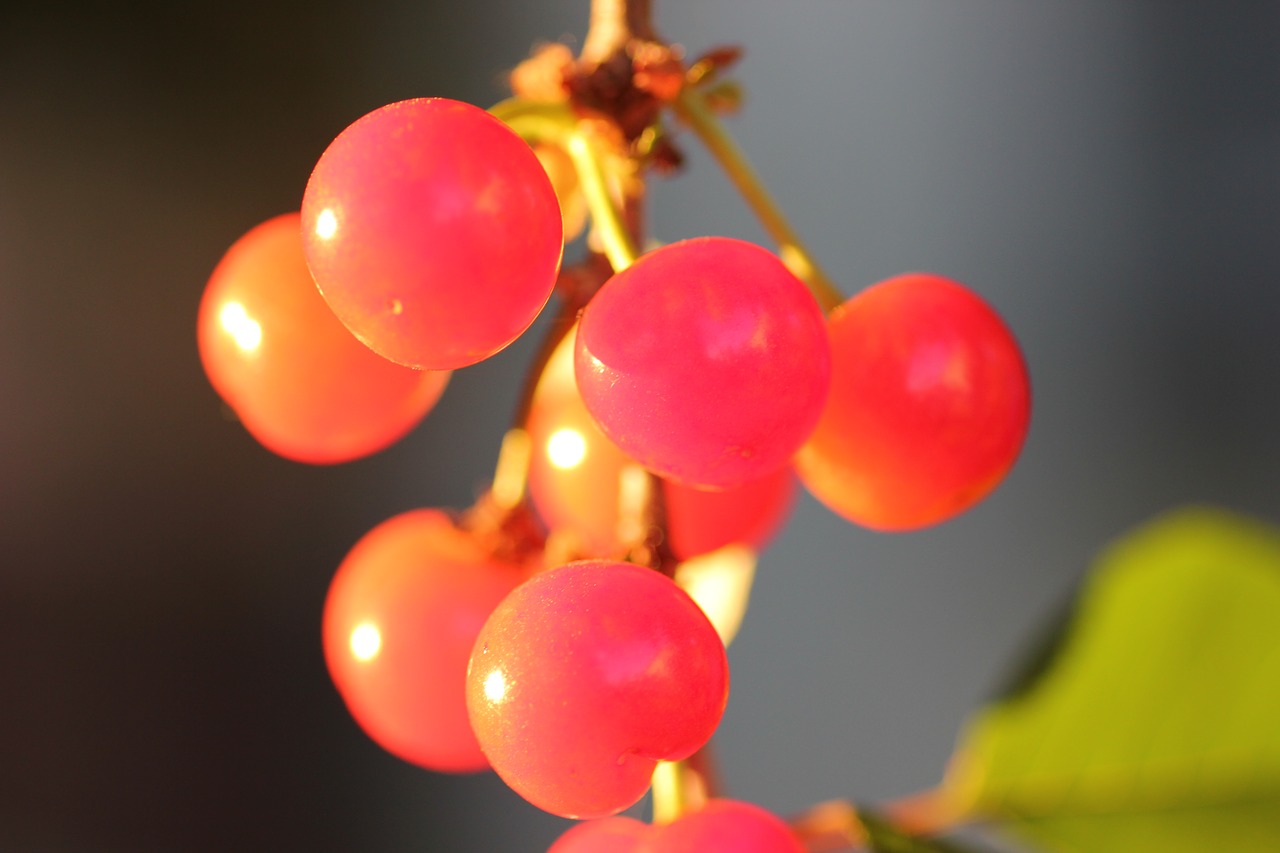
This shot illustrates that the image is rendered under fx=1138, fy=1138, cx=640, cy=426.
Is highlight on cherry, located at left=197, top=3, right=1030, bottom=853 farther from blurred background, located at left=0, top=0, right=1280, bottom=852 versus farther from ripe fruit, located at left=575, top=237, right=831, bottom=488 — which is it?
blurred background, located at left=0, top=0, right=1280, bottom=852

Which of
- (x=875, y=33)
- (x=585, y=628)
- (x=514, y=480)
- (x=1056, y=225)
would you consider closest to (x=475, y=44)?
(x=875, y=33)

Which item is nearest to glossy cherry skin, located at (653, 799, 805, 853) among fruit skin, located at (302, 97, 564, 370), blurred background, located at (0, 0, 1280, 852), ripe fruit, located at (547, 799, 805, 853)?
ripe fruit, located at (547, 799, 805, 853)

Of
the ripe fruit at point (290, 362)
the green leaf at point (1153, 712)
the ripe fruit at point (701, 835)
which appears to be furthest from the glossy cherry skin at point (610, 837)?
the green leaf at point (1153, 712)

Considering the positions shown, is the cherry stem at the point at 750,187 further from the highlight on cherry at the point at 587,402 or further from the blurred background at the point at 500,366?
the blurred background at the point at 500,366

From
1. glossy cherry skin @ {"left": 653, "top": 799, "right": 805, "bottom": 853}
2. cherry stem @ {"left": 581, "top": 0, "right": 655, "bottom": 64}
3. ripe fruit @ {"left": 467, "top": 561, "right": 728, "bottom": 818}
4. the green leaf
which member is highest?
cherry stem @ {"left": 581, "top": 0, "right": 655, "bottom": 64}

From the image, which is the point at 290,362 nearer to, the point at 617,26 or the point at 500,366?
the point at 617,26

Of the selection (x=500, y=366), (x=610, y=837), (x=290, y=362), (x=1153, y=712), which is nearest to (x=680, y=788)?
(x=610, y=837)

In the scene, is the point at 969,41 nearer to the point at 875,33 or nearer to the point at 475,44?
the point at 875,33
